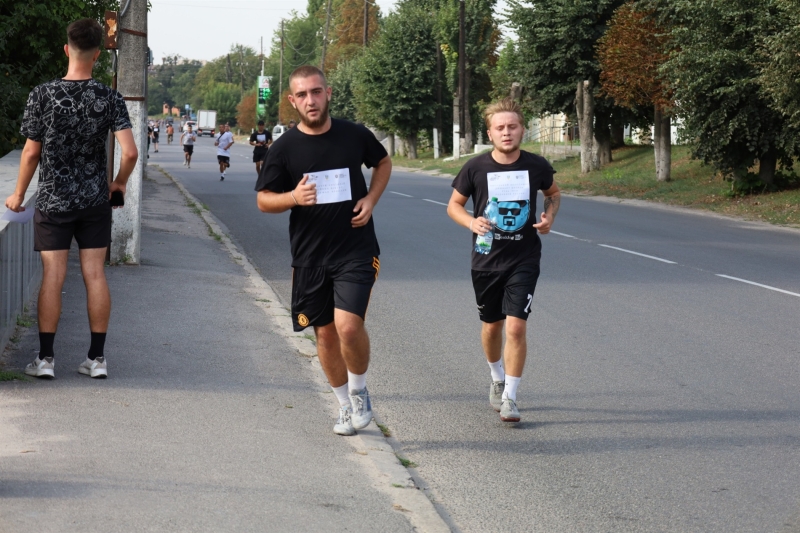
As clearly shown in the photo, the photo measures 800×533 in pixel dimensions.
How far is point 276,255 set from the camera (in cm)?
1484

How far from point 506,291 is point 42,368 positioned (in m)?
2.76

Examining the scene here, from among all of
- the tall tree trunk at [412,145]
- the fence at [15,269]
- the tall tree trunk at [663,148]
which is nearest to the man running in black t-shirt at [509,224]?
the fence at [15,269]

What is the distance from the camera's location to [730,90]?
25078mm

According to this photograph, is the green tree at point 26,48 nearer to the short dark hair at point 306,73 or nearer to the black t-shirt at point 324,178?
the black t-shirt at point 324,178

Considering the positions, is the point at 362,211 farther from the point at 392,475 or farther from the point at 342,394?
the point at 392,475

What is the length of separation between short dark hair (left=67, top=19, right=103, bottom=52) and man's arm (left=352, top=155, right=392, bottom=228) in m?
1.98

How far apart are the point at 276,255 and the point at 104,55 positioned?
5.45m

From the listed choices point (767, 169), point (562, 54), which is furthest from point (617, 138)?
point (767, 169)

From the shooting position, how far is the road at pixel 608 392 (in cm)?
502

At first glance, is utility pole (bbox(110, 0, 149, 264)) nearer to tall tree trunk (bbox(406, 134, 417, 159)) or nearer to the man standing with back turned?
the man standing with back turned

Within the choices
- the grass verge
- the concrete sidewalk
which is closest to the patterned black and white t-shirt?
the concrete sidewalk

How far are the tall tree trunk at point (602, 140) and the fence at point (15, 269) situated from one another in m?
32.8

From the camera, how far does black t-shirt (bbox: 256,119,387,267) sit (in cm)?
558

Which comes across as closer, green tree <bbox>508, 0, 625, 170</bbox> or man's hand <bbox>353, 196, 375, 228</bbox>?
man's hand <bbox>353, 196, 375, 228</bbox>
